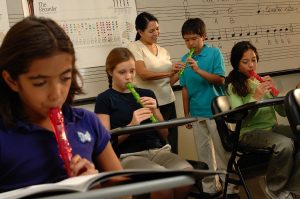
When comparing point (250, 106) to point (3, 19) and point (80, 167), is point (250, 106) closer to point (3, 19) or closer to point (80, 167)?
point (80, 167)

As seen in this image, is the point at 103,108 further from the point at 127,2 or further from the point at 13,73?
the point at 127,2

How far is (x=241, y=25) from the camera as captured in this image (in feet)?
11.4

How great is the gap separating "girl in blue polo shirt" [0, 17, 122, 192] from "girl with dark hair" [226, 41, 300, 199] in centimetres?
138

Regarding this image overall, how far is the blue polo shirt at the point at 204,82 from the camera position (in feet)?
9.02

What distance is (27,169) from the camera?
93 cm

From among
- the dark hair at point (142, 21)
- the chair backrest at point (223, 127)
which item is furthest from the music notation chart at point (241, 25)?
the chair backrest at point (223, 127)

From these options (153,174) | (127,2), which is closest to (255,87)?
(127,2)

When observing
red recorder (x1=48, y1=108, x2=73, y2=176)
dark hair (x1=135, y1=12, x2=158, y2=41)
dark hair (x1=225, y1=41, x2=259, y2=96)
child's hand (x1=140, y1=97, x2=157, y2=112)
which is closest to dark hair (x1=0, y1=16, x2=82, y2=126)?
red recorder (x1=48, y1=108, x2=73, y2=176)

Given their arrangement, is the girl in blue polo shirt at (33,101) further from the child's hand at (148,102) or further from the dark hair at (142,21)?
the dark hair at (142,21)

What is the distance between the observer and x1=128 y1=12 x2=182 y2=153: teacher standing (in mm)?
2689

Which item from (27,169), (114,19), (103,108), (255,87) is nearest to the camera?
(27,169)

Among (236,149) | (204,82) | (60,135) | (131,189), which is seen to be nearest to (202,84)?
(204,82)

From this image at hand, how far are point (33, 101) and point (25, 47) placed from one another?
0.13 m

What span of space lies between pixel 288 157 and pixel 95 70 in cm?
149
